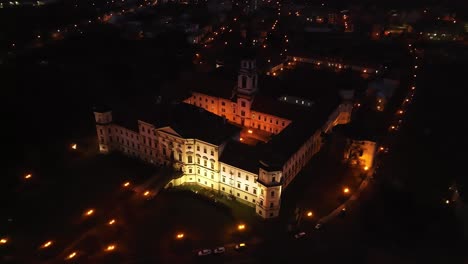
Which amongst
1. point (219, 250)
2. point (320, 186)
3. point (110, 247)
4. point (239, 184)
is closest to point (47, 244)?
point (110, 247)

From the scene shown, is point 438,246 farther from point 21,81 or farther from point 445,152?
point 21,81

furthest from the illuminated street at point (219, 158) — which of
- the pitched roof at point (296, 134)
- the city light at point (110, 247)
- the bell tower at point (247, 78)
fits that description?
the pitched roof at point (296, 134)

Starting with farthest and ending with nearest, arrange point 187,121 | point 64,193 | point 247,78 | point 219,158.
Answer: point 247,78 → point 187,121 → point 64,193 → point 219,158

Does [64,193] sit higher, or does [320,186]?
[320,186]

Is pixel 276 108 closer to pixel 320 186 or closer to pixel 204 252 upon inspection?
pixel 320 186

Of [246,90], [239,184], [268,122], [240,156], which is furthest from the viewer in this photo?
[268,122]

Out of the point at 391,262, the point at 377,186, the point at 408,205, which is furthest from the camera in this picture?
the point at 377,186

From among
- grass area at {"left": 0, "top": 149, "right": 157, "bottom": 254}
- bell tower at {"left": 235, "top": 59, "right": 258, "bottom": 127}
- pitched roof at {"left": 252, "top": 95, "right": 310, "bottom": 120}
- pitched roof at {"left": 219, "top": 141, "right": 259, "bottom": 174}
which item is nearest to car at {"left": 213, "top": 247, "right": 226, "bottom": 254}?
pitched roof at {"left": 219, "top": 141, "right": 259, "bottom": 174}

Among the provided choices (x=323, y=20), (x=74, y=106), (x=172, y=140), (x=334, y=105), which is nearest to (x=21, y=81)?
(x=74, y=106)

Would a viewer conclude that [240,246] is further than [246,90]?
No
